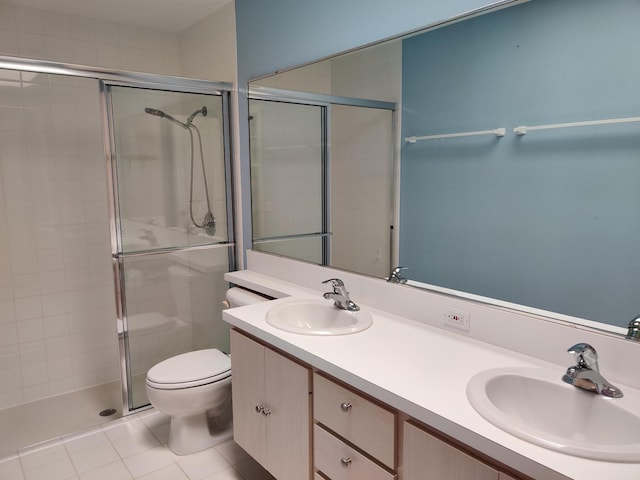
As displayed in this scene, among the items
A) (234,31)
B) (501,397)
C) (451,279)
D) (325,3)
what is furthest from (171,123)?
(501,397)

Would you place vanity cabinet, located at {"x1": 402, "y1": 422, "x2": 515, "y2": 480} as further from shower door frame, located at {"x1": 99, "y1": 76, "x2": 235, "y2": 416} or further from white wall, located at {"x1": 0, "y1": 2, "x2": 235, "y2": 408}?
white wall, located at {"x1": 0, "y1": 2, "x2": 235, "y2": 408}

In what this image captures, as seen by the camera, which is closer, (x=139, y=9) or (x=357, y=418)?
(x=357, y=418)

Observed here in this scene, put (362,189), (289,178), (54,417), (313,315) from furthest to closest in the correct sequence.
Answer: (54,417)
(289,178)
(362,189)
(313,315)

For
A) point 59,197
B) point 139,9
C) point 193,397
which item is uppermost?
point 139,9

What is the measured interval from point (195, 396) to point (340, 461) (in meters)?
1.06

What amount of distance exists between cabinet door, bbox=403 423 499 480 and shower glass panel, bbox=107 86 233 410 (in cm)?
199

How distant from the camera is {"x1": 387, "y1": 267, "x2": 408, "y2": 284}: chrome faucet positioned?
74.2 inches

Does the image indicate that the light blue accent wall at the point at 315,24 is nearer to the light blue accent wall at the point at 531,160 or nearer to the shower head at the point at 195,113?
the light blue accent wall at the point at 531,160

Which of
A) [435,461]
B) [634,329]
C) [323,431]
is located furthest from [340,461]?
[634,329]

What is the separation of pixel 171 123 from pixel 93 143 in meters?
0.70

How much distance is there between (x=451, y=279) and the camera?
1.74m

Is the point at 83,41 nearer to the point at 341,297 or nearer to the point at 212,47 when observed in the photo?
the point at 212,47

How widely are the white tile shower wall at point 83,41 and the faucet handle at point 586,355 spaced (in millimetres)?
3142

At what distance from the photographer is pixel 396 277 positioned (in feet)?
6.24
